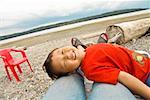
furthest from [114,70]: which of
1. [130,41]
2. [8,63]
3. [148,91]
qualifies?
[130,41]

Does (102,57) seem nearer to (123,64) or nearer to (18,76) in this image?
(123,64)

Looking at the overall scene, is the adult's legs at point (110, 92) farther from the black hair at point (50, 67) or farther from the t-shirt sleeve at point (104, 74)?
the black hair at point (50, 67)

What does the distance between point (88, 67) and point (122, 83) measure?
0.27m

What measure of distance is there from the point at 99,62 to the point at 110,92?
1.27 feet

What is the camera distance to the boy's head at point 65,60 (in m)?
2.65

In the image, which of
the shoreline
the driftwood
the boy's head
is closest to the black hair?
the boy's head

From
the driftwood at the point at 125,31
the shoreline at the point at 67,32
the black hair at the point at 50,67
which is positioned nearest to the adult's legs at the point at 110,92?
the black hair at the point at 50,67

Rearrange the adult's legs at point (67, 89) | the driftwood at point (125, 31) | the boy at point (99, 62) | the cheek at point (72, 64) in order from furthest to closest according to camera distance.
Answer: the driftwood at point (125, 31) → the cheek at point (72, 64) → the boy at point (99, 62) → the adult's legs at point (67, 89)

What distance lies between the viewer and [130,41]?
29.9 feet

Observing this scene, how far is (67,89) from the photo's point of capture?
251cm

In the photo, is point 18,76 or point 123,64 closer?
point 123,64

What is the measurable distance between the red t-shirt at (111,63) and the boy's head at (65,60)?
0.17ft

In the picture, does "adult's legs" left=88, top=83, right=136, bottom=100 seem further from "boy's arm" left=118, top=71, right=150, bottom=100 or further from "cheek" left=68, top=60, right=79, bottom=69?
"cheek" left=68, top=60, right=79, bottom=69

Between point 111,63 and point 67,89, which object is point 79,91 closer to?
point 67,89
